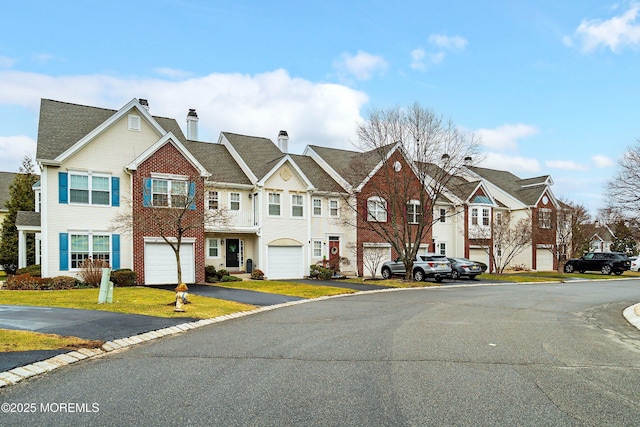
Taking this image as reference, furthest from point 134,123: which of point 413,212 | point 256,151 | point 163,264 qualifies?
point 413,212

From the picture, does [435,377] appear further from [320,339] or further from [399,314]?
[399,314]

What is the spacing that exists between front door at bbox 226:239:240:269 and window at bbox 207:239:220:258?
73 cm

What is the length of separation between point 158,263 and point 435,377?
20829 mm

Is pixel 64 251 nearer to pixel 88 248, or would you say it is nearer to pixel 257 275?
pixel 88 248

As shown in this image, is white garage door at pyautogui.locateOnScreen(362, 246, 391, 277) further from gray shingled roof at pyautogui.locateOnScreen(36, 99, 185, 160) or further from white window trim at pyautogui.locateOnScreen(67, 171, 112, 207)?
gray shingled roof at pyautogui.locateOnScreen(36, 99, 185, 160)

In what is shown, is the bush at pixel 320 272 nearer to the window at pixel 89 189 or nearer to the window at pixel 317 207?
the window at pixel 317 207

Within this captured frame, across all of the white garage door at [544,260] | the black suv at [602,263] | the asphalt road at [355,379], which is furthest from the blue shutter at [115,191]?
the black suv at [602,263]

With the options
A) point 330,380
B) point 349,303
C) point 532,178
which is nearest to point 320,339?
point 330,380

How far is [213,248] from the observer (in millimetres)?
29500

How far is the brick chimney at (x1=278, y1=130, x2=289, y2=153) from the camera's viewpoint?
3878 centimetres

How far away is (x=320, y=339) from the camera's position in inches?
404

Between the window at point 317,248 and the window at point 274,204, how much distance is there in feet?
11.9

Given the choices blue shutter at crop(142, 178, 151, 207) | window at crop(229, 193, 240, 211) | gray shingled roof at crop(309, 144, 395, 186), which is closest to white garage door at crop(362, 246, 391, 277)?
gray shingled roof at crop(309, 144, 395, 186)

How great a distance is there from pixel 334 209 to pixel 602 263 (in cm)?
2402
